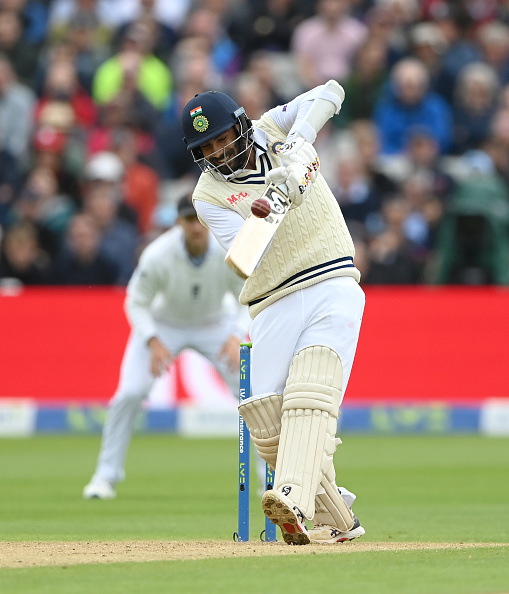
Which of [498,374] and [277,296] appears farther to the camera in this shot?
[498,374]

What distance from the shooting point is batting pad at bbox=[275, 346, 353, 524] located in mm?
5953

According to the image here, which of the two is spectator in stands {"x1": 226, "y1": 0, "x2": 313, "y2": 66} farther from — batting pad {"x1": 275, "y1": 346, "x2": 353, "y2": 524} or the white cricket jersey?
batting pad {"x1": 275, "y1": 346, "x2": 353, "y2": 524}

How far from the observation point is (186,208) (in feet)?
31.1

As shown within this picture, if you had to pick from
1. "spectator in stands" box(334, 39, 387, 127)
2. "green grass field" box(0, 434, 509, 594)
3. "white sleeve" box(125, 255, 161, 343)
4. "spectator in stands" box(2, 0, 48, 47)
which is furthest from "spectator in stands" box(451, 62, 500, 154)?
"white sleeve" box(125, 255, 161, 343)

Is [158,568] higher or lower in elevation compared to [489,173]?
lower

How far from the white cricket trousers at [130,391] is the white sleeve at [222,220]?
11.1 ft

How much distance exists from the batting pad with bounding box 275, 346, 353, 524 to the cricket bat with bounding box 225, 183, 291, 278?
59cm

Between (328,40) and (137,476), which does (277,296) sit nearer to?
(137,476)

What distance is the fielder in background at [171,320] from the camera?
9469 mm

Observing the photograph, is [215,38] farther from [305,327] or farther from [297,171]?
[297,171]

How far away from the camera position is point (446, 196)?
14789mm

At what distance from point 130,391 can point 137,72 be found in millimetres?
7139

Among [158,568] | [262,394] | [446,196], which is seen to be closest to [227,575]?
[158,568]

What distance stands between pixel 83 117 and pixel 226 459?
18.5 ft
